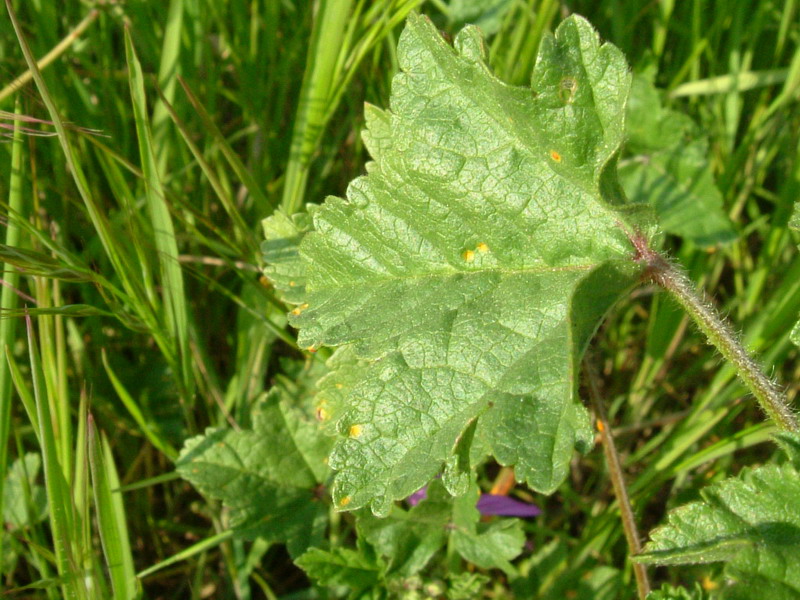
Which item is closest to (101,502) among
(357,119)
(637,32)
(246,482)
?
(246,482)

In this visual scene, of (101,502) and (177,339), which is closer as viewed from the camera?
(101,502)

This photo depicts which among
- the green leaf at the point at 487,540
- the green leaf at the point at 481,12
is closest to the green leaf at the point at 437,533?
the green leaf at the point at 487,540

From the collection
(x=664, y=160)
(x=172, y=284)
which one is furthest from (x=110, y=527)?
(x=664, y=160)

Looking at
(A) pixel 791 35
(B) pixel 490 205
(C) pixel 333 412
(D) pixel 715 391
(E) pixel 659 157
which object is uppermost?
(A) pixel 791 35

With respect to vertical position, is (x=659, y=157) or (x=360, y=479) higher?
(x=659, y=157)

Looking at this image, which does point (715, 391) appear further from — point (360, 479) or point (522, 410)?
point (360, 479)

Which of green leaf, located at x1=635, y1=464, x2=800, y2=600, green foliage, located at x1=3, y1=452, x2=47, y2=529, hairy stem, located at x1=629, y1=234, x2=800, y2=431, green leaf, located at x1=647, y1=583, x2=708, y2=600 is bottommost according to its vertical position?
green leaf, located at x1=647, y1=583, x2=708, y2=600

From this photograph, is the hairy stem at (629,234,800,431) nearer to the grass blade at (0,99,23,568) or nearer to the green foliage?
the grass blade at (0,99,23,568)

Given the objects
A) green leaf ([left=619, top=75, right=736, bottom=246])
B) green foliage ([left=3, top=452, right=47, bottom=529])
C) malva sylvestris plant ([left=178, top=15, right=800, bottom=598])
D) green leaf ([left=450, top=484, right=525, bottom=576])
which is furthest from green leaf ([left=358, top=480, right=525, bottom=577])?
green leaf ([left=619, top=75, right=736, bottom=246])
